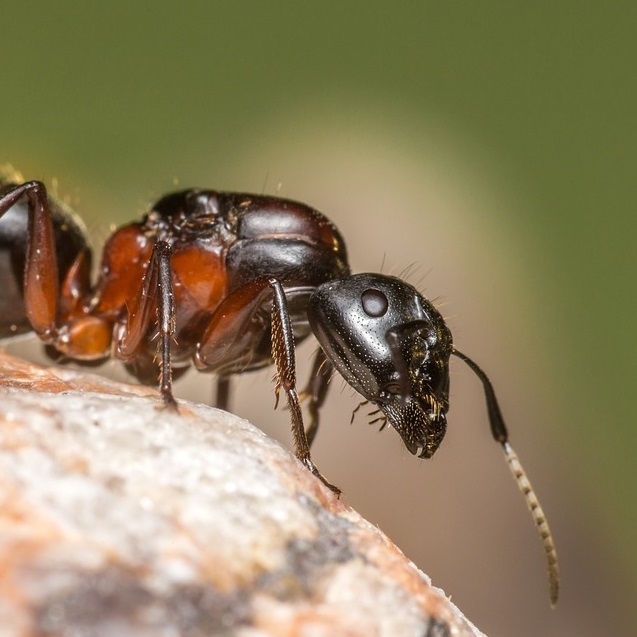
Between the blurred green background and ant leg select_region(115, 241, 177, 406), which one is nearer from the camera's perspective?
ant leg select_region(115, 241, 177, 406)

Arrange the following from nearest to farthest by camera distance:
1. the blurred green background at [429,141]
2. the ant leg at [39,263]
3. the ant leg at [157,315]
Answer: the ant leg at [157,315] → the ant leg at [39,263] → the blurred green background at [429,141]

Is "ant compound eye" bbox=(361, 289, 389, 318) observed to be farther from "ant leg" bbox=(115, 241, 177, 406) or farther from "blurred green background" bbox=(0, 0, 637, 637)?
"blurred green background" bbox=(0, 0, 637, 637)

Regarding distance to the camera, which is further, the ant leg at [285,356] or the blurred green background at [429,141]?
the blurred green background at [429,141]

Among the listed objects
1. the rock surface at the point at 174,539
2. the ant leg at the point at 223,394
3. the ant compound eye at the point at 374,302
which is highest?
the ant compound eye at the point at 374,302

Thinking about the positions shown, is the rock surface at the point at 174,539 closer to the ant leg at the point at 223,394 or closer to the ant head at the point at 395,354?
the ant head at the point at 395,354

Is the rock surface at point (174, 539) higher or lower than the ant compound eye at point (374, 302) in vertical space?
lower

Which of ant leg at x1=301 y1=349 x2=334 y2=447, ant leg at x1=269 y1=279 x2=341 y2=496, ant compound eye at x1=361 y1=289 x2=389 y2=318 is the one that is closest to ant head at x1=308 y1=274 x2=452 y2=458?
ant compound eye at x1=361 y1=289 x2=389 y2=318

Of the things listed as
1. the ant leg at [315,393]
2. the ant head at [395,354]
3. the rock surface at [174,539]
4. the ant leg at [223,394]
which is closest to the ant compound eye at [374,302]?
the ant head at [395,354]

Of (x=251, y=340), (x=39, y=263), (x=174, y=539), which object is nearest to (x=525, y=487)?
(x=251, y=340)

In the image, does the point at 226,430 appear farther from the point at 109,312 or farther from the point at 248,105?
the point at 248,105
